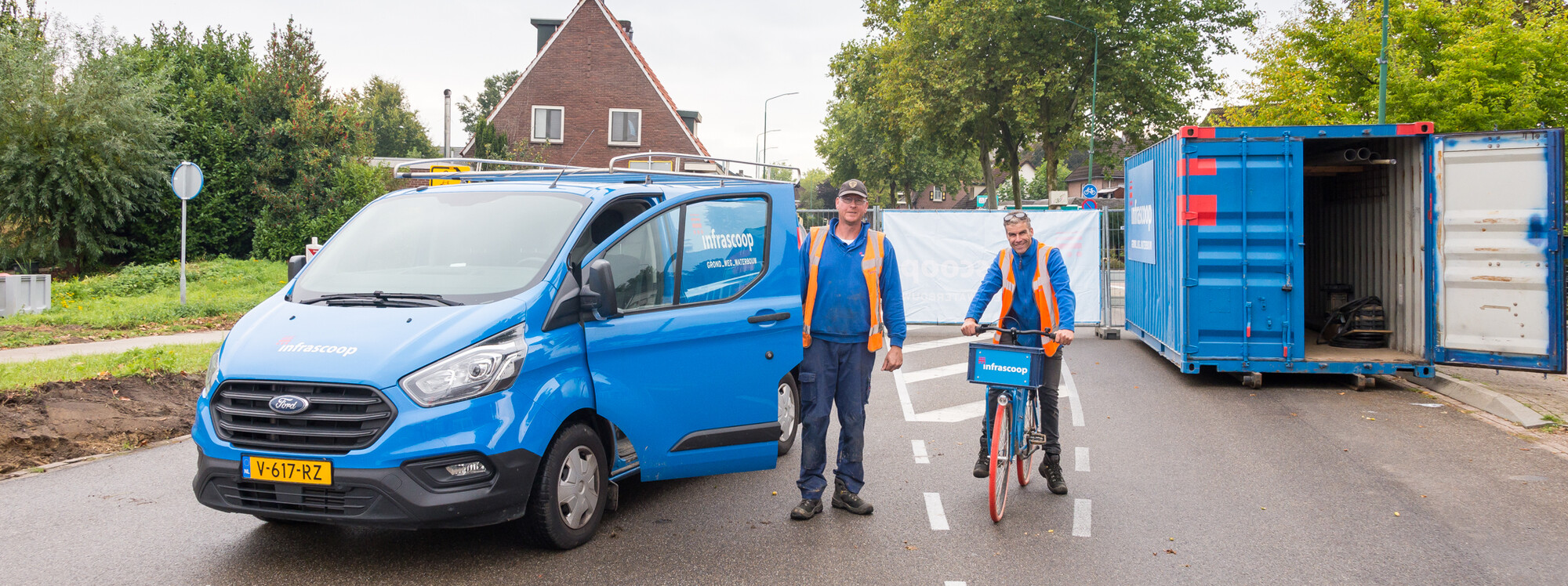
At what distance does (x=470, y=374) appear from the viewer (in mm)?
4379

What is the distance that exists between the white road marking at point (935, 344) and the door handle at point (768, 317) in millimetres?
7751

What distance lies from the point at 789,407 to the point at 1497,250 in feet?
23.2

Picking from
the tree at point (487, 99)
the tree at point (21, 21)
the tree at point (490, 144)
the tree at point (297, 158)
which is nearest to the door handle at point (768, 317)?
the tree at point (297, 158)

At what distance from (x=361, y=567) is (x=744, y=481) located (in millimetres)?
2426

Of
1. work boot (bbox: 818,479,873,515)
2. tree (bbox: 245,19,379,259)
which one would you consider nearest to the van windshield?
work boot (bbox: 818,479,873,515)

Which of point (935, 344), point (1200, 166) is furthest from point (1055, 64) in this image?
point (1200, 166)

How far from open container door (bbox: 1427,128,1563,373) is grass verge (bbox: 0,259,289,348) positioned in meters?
14.5

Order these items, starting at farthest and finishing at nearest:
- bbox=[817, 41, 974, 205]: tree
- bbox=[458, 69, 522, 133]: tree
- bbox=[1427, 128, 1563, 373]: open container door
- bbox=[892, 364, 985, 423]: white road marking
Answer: bbox=[458, 69, 522, 133]: tree, bbox=[817, 41, 974, 205]: tree, bbox=[1427, 128, 1563, 373]: open container door, bbox=[892, 364, 985, 423]: white road marking

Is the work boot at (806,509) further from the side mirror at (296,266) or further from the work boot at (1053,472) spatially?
the side mirror at (296,266)

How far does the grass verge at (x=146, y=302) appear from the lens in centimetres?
1455

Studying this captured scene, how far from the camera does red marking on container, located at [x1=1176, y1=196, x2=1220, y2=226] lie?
1051 centimetres

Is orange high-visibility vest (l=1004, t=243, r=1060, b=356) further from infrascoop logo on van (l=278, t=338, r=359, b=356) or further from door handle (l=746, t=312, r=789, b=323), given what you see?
infrascoop logo on van (l=278, t=338, r=359, b=356)

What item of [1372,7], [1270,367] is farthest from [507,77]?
[1270,367]

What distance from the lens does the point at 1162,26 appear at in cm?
3325
